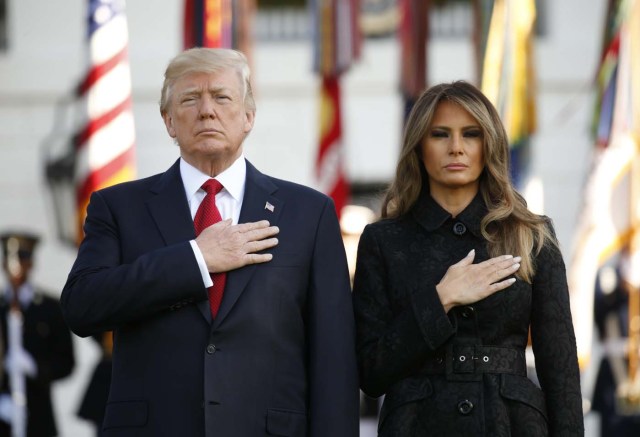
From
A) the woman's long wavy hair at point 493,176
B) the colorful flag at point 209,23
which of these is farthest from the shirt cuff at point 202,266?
the colorful flag at point 209,23

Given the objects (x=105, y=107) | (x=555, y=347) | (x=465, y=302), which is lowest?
(x=555, y=347)

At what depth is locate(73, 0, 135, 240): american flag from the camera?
6316 millimetres

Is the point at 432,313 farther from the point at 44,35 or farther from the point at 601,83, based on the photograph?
the point at 44,35

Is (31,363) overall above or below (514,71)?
below

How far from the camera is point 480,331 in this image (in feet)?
10.9

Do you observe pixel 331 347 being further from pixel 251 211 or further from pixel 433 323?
pixel 251 211

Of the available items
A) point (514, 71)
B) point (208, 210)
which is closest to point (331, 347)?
point (208, 210)

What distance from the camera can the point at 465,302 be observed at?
3.30 m

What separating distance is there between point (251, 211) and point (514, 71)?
3.74 meters

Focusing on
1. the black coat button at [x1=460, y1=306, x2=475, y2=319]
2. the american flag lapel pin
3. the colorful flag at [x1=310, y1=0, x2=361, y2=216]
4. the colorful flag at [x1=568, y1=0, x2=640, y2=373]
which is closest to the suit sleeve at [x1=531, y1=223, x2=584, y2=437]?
the black coat button at [x1=460, y1=306, x2=475, y2=319]

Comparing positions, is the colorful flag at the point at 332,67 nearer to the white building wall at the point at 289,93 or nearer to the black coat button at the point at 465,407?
the white building wall at the point at 289,93

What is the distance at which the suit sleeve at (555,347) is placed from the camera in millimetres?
3271

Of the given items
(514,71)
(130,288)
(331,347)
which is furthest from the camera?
(514,71)

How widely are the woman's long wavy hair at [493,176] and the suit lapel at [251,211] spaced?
0.37 meters
